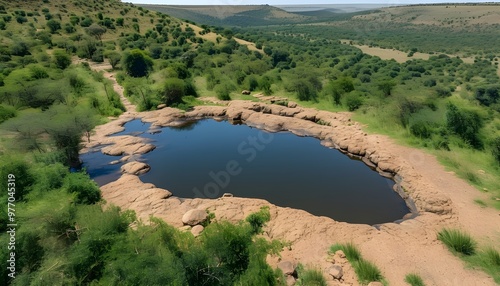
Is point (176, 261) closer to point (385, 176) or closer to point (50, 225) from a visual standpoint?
point (50, 225)

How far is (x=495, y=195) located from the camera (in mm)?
13914

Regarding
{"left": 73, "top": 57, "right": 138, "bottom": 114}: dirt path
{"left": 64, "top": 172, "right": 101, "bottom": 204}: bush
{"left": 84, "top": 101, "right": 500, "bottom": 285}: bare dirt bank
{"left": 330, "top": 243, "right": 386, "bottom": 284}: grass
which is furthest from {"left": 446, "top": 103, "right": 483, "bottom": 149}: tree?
{"left": 73, "top": 57, "right": 138, "bottom": 114}: dirt path

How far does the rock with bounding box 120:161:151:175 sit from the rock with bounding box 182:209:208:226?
696cm

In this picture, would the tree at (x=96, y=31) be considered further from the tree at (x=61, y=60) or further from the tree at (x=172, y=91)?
the tree at (x=172, y=91)

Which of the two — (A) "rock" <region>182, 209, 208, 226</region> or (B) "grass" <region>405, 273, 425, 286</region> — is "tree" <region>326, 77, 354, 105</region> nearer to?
(A) "rock" <region>182, 209, 208, 226</region>

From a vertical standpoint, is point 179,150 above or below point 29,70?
below

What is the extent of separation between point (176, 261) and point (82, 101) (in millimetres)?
27440

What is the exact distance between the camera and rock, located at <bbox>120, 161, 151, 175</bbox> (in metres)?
18.0

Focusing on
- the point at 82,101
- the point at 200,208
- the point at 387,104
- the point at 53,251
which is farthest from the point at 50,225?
the point at 387,104

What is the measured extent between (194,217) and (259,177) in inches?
242

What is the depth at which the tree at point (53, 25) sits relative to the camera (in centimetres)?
5619

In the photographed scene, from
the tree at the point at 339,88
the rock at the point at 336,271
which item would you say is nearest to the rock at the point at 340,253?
the rock at the point at 336,271

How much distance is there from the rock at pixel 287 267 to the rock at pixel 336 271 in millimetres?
1335

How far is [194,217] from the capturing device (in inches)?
495
